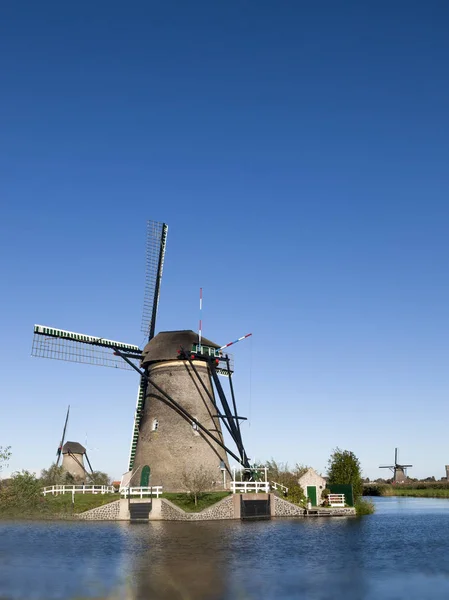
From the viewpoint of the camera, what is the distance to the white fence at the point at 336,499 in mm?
41438

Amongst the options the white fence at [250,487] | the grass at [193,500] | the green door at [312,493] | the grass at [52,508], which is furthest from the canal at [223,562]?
the green door at [312,493]

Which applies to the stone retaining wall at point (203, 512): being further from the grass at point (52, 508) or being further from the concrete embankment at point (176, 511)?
the grass at point (52, 508)

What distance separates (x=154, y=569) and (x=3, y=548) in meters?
7.64

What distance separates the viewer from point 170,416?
40.6 m

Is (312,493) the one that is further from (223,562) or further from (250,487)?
(223,562)

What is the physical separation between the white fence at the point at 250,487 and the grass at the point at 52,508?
7.24 metres

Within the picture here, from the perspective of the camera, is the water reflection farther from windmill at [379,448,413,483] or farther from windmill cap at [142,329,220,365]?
windmill at [379,448,413,483]

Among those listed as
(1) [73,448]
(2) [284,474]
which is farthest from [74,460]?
(2) [284,474]

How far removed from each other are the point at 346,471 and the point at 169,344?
15744 millimetres

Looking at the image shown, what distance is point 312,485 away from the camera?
41.6 meters

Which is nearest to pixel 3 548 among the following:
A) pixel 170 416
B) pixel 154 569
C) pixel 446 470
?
pixel 154 569

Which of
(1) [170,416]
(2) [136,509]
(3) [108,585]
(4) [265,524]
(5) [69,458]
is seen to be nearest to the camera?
(3) [108,585]

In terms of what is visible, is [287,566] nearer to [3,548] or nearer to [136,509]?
[3,548]

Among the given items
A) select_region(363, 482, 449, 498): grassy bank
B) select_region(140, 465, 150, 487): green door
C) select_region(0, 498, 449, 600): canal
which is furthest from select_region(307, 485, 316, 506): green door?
select_region(363, 482, 449, 498): grassy bank
